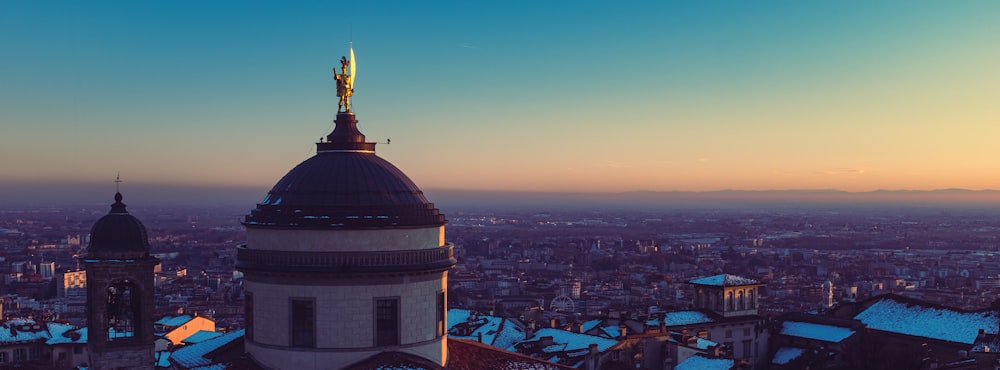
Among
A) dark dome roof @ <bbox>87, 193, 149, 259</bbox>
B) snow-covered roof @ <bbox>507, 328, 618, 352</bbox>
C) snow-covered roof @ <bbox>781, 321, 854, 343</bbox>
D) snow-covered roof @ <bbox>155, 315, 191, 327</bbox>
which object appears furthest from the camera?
snow-covered roof @ <bbox>155, 315, 191, 327</bbox>

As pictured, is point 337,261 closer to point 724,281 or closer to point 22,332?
point 724,281

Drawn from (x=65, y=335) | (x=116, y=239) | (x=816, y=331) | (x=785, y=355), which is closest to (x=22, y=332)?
(x=65, y=335)

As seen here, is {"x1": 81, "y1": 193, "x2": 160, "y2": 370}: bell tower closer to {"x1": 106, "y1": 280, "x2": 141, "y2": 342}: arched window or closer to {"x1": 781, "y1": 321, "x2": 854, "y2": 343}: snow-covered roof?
{"x1": 106, "y1": 280, "x2": 141, "y2": 342}: arched window

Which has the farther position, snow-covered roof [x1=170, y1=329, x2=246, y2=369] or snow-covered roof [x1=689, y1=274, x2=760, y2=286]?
snow-covered roof [x1=689, y1=274, x2=760, y2=286]

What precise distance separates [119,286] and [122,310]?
1.90ft

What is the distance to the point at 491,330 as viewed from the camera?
2216 inches

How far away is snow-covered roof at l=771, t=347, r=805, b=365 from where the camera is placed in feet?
175

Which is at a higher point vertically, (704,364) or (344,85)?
(344,85)

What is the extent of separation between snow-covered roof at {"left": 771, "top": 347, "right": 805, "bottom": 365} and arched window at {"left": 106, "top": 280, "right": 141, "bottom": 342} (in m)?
37.9

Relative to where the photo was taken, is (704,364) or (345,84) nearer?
(345,84)

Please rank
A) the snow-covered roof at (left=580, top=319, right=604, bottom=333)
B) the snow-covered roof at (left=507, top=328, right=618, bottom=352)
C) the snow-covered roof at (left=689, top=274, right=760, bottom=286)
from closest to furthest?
the snow-covered roof at (left=507, top=328, right=618, bottom=352), the snow-covered roof at (left=580, top=319, right=604, bottom=333), the snow-covered roof at (left=689, top=274, right=760, bottom=286)

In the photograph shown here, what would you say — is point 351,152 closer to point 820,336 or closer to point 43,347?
point 820,336

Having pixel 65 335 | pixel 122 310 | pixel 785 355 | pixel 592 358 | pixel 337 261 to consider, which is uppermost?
pixel 337 261

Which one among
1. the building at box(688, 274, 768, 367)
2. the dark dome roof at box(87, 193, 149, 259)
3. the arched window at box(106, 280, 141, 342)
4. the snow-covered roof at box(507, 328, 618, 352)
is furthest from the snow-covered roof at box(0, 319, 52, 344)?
the dark dome roof at box(87, 193, 149, 259)
